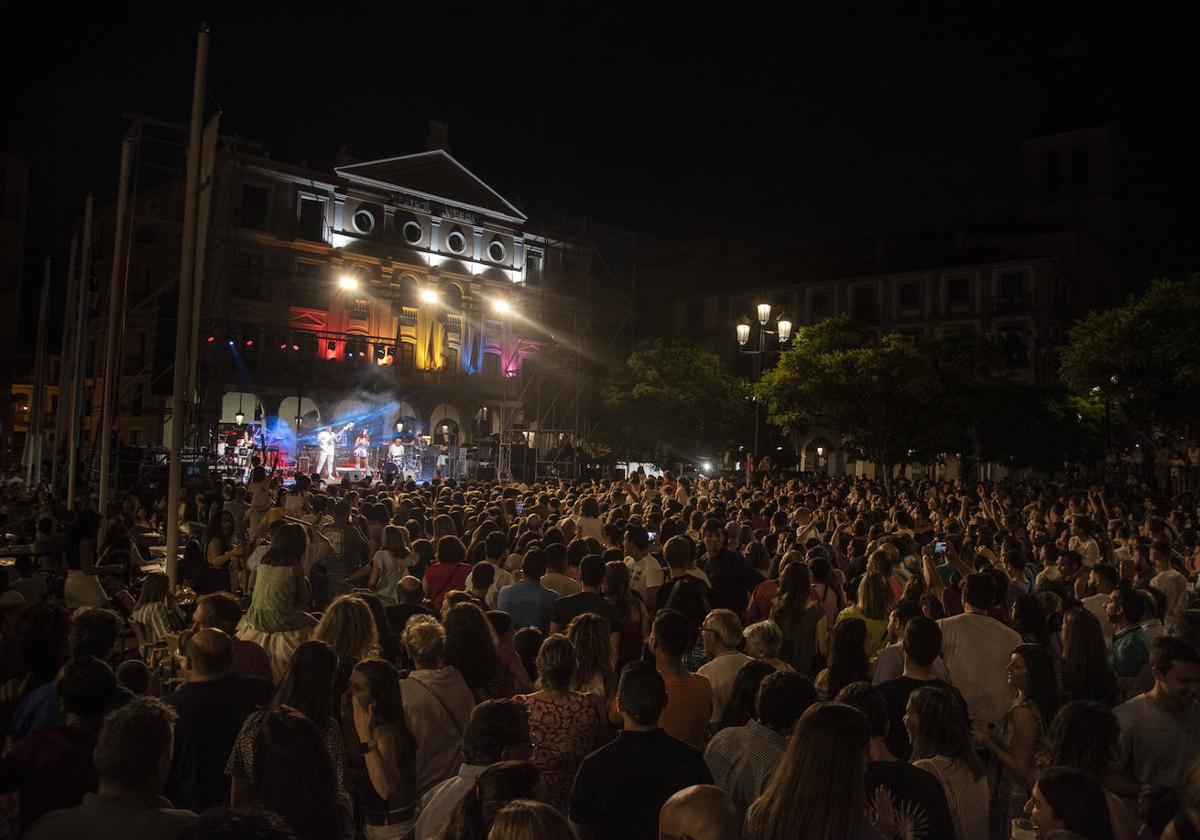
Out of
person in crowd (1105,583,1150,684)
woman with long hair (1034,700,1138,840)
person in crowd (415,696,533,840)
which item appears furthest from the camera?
person in crowd (1105,583,1150,684)

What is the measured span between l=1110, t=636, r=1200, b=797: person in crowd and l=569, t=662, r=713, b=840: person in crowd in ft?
7.14

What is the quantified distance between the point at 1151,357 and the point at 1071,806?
25.9 m

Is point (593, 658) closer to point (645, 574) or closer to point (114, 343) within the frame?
point (645, 574)

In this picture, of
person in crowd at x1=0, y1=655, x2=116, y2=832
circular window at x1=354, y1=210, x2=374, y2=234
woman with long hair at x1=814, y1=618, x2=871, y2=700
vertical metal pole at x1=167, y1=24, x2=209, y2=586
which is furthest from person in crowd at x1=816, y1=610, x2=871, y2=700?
circular window at x1=354, y1=210, x2=374, y2=234

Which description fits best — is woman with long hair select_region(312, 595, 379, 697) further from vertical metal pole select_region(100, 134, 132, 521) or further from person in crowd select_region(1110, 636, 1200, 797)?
vertical metal pole select_region(100, 134, 132, 521)

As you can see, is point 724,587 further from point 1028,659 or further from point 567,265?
point 567,265

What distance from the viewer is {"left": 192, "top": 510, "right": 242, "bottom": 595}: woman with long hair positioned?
872 cm

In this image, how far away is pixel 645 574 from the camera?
8.44 metres

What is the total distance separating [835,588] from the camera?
25.0 feet

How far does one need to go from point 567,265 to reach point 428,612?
165 feet

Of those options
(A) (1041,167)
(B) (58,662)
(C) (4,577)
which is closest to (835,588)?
(B) (58,662)

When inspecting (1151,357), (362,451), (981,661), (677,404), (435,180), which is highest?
(435,180)

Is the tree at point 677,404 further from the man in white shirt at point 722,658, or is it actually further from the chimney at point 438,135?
the man in white shirt at point 722,658

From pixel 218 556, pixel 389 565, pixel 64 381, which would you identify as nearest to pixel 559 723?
pixel 389 565
